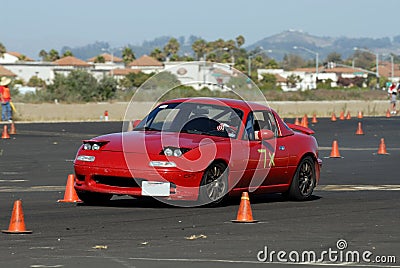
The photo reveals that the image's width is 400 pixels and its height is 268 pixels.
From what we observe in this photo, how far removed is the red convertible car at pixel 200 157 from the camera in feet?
44.1

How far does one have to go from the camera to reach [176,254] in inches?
371

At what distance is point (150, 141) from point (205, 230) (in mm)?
2736

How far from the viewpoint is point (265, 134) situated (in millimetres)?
14547

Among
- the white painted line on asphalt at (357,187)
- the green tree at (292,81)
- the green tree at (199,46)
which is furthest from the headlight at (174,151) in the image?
the green tree at (199,46)

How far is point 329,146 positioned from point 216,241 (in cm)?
2021

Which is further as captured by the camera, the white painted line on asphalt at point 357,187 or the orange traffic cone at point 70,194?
the white painted line on asphalt at point 357,187

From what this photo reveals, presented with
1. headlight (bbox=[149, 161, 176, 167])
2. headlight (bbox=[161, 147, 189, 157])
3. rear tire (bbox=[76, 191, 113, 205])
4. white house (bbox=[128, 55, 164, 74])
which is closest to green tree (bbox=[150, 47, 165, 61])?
white house (bbox=[128, 55, 164, 74])

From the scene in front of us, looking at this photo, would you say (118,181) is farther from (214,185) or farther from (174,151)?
(214,185)

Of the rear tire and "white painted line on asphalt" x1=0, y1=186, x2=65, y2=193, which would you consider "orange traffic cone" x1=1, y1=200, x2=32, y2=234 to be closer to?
the rear tire

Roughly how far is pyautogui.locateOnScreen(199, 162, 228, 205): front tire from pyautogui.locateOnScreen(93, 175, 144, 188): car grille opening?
2.85ft

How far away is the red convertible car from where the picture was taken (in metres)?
13.4

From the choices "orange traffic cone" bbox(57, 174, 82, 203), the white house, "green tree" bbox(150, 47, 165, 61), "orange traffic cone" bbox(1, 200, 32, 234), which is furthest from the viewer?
"green tree" bbox(150, 47, 165, 61)

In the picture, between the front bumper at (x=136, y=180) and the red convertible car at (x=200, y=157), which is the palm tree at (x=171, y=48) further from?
the front bumper at (x=136, y=180)

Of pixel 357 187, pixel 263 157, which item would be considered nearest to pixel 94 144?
pixel 263 157
